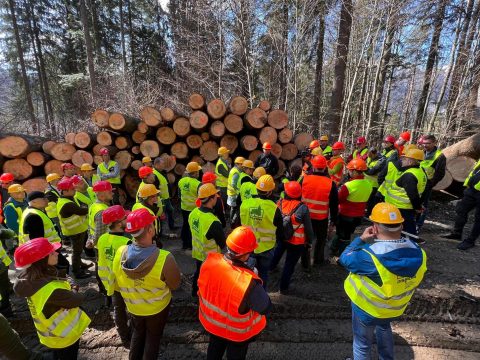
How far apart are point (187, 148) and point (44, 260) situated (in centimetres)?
569

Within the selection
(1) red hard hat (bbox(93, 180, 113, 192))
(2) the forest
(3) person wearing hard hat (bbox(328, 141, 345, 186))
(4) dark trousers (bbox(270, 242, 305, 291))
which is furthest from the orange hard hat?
(2) the forest

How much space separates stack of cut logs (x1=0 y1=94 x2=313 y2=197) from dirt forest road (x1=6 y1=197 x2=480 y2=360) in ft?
12.3

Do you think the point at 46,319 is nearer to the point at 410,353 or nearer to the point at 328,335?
the point at 328,335

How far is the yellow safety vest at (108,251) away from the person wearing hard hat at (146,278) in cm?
41

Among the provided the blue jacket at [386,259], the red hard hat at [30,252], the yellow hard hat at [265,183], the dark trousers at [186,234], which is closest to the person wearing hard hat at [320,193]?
the yellow hard hat at [265,183]

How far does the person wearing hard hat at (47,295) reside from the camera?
2.14 meters

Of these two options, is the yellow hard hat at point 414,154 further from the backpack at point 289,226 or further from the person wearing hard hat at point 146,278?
the person wearing hard hat at point 146,278

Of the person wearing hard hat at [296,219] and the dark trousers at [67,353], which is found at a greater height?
the person wearing hard hat at [296,219]

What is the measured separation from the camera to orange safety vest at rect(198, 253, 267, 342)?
80.6 inches

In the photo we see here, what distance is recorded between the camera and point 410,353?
314cm

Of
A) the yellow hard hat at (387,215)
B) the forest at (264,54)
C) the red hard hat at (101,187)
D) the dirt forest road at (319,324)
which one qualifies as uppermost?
the forest at (264,54)

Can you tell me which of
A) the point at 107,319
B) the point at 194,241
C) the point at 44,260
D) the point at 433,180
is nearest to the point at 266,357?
the point at 194,241

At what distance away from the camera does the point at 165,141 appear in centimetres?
753

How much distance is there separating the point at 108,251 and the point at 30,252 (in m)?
0.87
